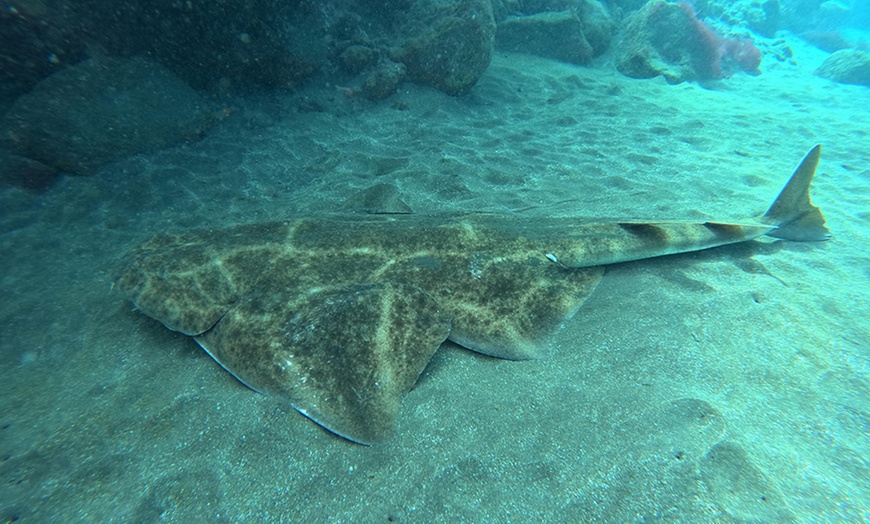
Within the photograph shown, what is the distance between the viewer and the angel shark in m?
2.86

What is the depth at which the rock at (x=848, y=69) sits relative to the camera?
1691 centimetres

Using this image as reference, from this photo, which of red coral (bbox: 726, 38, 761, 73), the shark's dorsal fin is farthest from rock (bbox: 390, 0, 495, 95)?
red coral (bbox: 726, 38, 761, 73)

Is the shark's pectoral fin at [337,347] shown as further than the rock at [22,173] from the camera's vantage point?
No

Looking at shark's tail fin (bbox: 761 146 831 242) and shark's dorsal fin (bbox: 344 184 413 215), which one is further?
shark's tail fin (bbox: 761 146 831 242)

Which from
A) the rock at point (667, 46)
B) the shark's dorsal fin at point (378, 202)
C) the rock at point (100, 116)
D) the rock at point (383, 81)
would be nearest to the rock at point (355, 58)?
the rock at point (383, 81)

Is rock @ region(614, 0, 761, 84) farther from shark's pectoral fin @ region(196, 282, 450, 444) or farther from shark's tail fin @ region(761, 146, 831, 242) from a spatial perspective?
shark's pectoral fin @ region(196, 282, 450, 444)

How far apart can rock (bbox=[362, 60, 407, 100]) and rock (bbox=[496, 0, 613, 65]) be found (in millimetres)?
5248

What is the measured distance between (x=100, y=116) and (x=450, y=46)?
6.67 m

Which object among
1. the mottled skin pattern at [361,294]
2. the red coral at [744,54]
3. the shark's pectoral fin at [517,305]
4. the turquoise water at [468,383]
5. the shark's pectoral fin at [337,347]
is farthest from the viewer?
the red coral at [744,54]

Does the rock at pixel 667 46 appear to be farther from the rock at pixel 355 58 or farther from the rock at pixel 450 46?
the rock at pixel 355 58

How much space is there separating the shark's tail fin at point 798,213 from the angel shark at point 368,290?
100 cm

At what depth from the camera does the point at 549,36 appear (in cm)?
1173

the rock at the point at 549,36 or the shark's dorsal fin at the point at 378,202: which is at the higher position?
the rock at the point at 549,36

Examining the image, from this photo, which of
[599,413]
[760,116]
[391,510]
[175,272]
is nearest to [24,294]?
[175,272]
